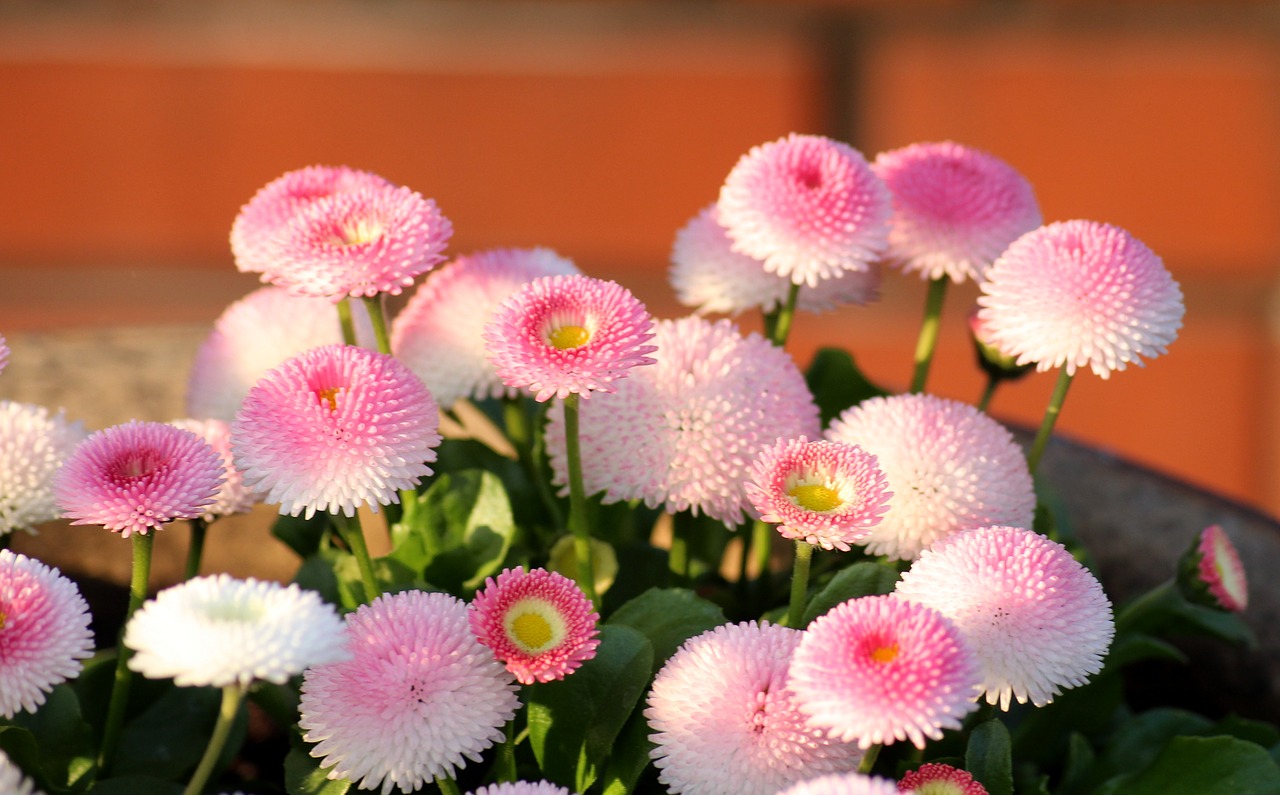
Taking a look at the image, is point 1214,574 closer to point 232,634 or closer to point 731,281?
point 731,281

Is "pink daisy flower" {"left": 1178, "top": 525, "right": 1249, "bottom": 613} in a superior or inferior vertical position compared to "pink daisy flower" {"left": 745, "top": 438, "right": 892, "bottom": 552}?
inferior

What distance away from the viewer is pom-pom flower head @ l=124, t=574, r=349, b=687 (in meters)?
0.25

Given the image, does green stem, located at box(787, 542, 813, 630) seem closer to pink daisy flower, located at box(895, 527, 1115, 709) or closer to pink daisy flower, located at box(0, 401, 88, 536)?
pink daisy flower, located at box(895, 527, 1115, 709)

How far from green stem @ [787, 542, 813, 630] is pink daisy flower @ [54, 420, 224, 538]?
0.47 ft

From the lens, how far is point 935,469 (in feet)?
1.28

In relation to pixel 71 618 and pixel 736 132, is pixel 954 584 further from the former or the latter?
pixel 736 132

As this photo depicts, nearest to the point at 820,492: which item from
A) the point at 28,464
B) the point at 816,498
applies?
the point at 816,498

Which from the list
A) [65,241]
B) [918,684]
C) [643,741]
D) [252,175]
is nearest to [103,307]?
[65,241]

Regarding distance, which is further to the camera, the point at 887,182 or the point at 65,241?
the point at 65,241

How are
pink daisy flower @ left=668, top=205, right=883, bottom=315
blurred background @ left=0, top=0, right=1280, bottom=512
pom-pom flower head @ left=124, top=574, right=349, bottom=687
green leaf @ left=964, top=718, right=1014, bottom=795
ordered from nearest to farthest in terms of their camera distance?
pom-pom flower head @ left=124, top=574, right=349, bottom=687 < green leaf @ left=964, top=718, right=1014, bottom=795 < pink daisy flower @ left=668, top=205, right=883, bottom=315 < blurred background @ left=0, top=0, right=1280, bottom=512

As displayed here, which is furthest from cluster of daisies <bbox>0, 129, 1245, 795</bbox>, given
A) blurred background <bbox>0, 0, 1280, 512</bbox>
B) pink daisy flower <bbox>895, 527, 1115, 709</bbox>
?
blurred background <bbox>0, 0, 1280, 512</bbox>

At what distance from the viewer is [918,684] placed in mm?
271

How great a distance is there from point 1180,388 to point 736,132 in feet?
1.63

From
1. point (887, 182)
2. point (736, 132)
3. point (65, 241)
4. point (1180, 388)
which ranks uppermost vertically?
point (887, 182)
